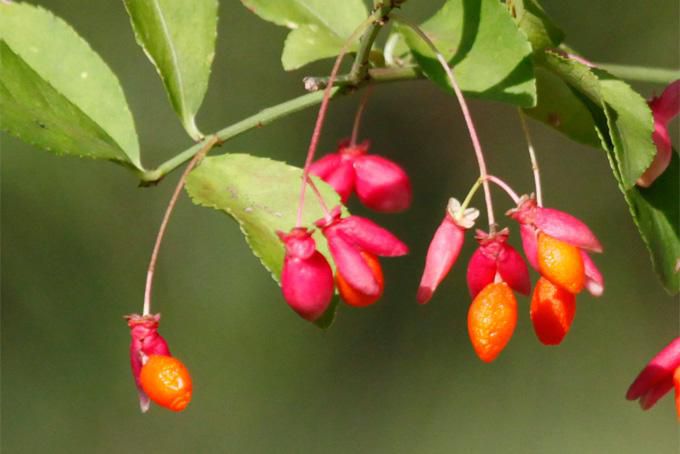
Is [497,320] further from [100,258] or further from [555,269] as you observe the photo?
[100,258]

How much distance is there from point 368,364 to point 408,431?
0.73 feet

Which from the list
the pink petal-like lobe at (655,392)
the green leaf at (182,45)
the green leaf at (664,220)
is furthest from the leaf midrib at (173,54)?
the pink petal-like lobe at (655,392)

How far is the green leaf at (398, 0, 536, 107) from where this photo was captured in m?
1.38

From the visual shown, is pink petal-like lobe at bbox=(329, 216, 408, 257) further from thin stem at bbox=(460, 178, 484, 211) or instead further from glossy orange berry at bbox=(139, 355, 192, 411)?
glossy orange berry at bbox=(139, 355, 192, 411)

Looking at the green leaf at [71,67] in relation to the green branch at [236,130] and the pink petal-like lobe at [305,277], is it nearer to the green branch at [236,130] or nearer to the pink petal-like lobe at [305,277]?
the green branch at [236,130]

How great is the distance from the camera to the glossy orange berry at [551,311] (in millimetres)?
1404

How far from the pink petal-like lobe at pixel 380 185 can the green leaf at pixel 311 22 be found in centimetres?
20

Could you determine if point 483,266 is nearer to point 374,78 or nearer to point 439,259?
point 439,259

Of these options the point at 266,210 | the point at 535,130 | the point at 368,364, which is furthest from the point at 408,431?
the point at 266,210

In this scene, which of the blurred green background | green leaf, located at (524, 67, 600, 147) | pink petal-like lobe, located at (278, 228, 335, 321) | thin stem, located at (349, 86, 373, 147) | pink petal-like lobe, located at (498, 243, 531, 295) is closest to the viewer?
pink petal-like lobe, located at (278, 228, 335, 321)

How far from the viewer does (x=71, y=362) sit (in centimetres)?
381

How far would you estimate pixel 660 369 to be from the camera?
155cm

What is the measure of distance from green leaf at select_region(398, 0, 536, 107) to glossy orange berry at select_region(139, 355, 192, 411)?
42 cm

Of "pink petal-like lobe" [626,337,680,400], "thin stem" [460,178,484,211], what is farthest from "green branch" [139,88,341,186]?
"pink petal-like lobe" [626,337,680,400]
